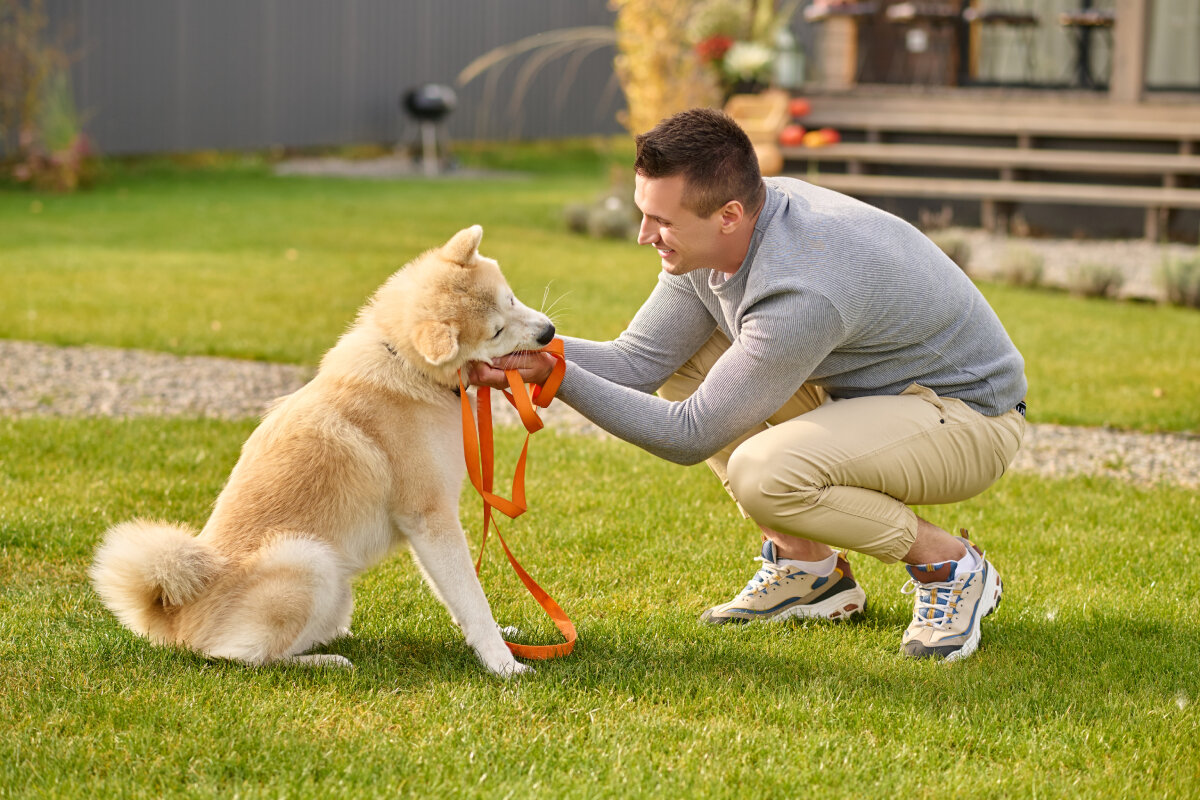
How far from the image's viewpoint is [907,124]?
11539 millimetres

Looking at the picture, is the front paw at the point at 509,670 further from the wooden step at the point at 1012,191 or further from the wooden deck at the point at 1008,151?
the wooden deck at the point at 1008,151

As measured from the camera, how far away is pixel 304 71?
17.7m

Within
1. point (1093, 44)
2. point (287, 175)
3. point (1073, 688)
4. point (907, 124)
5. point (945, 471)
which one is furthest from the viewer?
point (287, 175)

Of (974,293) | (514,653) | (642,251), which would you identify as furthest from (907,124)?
(514,653)

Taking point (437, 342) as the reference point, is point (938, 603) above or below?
below

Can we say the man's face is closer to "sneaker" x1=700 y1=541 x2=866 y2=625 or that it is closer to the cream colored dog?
the cream colored dog

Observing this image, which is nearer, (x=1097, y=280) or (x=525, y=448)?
(x=525, y=448)

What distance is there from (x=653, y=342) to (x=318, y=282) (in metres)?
5.74

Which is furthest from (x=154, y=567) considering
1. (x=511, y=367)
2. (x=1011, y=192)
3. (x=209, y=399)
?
(x=1011, y=192)

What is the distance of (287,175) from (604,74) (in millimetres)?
6957

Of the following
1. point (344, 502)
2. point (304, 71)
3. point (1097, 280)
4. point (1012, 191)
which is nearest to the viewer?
point (344, 502)

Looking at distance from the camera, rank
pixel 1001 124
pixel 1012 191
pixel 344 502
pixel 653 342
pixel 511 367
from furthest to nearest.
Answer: pixel 1001 124, pixel 1012 191, pixel 653 342, pixel 511 367, pixel 344 502

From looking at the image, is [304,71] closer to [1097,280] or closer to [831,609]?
[1097,280]

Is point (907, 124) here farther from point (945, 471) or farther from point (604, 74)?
point (604, 74)
